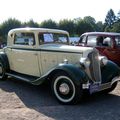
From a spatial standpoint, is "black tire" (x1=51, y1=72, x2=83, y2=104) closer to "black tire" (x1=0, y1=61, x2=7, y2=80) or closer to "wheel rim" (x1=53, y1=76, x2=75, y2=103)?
"wheel rim" (x1=53, y1=76, x2=75, y2=103)

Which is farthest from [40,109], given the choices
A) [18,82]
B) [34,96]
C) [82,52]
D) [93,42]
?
[93,42]

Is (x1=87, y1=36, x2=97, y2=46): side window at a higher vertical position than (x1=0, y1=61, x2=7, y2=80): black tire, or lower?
higher

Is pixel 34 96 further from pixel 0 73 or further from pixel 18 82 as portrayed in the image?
pixel 0 73

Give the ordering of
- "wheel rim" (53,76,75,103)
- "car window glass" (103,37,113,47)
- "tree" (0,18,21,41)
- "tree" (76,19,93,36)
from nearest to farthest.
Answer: "wheel rim" (53,76,75,103)
"car window glass" (103,37,113,47)
"tree" (0,18,21,41)
"tree" (76,19,93,36)

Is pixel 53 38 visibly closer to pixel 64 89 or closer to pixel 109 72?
pixel 109 72

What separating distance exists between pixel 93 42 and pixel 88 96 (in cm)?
551

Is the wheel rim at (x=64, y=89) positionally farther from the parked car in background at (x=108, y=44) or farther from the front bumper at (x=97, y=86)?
the parked car in background at (x=108, y=44)

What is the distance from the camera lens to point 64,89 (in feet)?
23.5

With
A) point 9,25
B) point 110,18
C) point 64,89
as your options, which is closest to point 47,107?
point 64,89

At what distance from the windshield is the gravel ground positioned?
1.46 m

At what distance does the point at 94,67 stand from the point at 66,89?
3.14ft

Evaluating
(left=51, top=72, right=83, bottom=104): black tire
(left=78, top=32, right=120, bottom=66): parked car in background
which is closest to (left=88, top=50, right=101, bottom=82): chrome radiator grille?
(left=51, top=72, right=83, bottom=104): black tire

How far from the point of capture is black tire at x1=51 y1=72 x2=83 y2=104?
689cm

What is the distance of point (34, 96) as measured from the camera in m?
7.85
